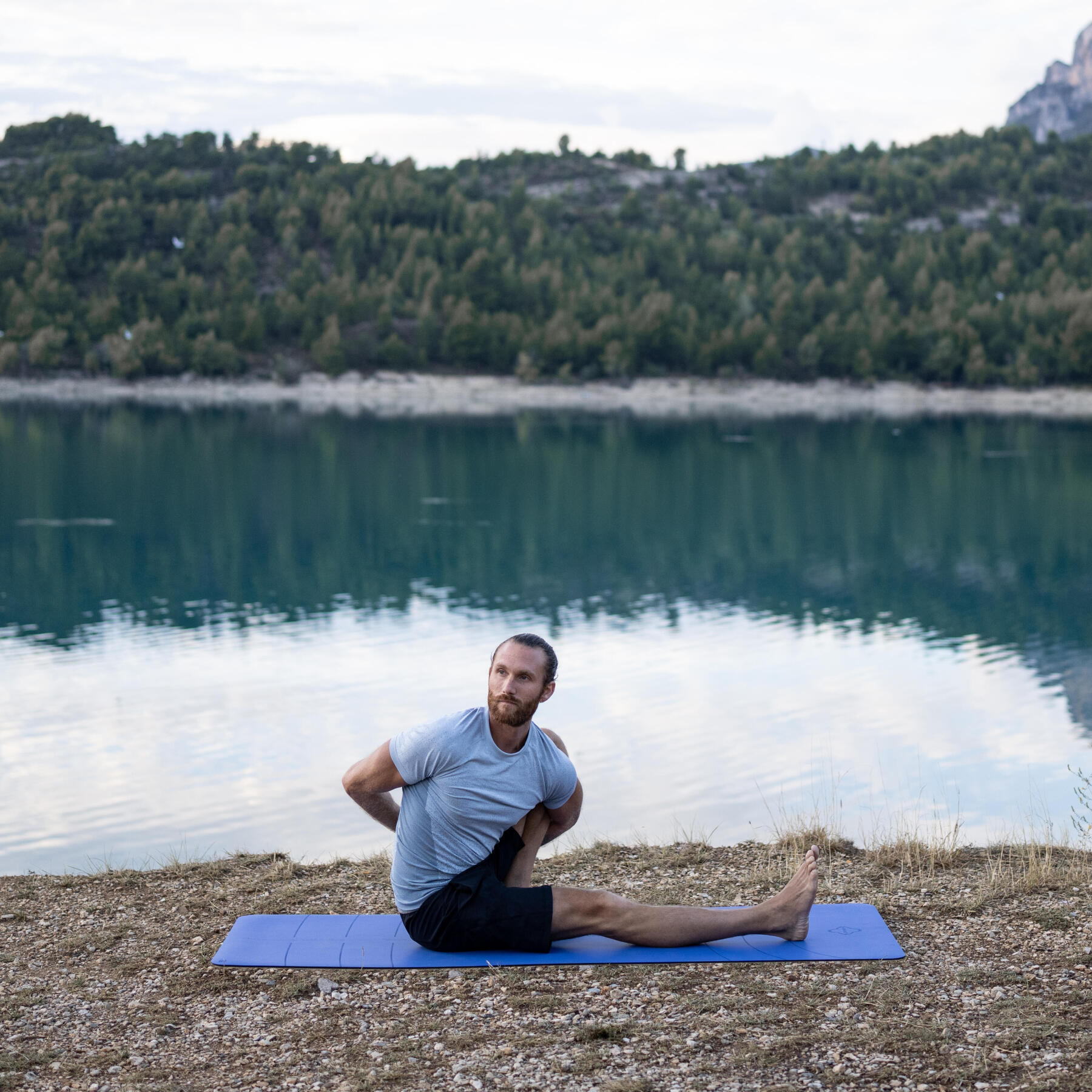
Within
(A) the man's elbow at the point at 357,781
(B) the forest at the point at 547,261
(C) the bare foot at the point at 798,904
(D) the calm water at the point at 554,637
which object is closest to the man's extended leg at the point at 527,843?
(A) the man's elbow at the point at 357,781

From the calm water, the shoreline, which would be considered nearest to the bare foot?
the calm water

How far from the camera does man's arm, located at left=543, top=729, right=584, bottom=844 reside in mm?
4504

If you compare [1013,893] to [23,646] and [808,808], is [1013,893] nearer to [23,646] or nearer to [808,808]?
[808,808]

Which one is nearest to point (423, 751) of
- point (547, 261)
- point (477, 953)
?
point (477, 953)

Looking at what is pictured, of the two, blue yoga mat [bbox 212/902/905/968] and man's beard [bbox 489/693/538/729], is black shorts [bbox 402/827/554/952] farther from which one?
man's beard [bbox 489/693/538/729]

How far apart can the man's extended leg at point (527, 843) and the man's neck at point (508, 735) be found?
0.88ft

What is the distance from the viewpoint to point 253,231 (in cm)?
8525

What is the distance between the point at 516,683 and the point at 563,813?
1.98ft

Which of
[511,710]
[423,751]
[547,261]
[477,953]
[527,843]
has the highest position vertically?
[547,261]

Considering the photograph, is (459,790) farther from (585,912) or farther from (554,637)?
(554,637)

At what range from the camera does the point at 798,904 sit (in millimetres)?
4492

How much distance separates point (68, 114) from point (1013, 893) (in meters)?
114

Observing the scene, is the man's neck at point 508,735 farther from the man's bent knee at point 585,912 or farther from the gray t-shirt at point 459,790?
the man's bent knee at point 585,912

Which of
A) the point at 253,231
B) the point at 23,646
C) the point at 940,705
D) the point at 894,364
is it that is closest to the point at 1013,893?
the point at 940,705
